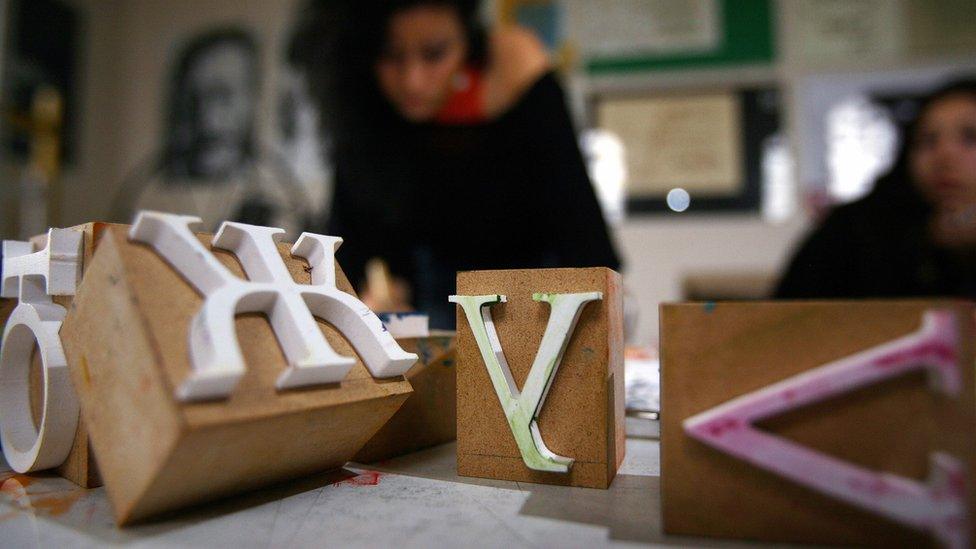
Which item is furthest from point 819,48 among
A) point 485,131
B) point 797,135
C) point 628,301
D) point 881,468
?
point 881,468

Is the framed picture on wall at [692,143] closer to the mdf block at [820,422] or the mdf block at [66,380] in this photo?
the mdf block at [820,422]

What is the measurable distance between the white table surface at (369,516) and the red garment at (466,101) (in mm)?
1611

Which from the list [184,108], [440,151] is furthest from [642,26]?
[184,108]

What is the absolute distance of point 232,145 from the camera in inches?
115

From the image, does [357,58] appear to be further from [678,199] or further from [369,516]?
[369,516]

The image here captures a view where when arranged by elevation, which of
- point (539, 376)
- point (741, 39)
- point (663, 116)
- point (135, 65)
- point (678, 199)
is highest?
point (135, 65)

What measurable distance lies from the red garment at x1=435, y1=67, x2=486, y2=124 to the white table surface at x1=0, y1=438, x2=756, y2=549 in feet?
5.29

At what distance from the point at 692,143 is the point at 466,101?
3.36 ft

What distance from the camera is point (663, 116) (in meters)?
2.51

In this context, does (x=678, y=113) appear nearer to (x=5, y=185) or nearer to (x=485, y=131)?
(x=485, y=131)

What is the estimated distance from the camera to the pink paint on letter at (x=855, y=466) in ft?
1.43

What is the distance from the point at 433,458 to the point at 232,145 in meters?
2.63

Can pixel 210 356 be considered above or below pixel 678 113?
below

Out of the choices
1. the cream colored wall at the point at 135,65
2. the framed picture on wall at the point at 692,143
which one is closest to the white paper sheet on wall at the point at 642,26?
the framed picture on wall at the point at 692,143
